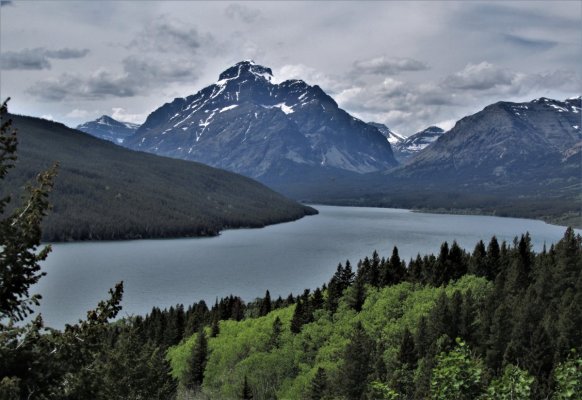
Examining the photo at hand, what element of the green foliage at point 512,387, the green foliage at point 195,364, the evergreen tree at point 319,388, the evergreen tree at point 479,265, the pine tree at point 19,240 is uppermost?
the pine tree at point 19,240

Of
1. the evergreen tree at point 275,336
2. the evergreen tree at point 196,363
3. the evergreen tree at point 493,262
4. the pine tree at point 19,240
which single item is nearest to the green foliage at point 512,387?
the pine tree at point 19,240

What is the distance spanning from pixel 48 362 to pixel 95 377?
1.25 metres

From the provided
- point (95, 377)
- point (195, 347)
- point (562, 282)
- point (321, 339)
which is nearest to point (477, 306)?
point (562, 282)

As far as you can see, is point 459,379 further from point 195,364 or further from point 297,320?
point 297,320

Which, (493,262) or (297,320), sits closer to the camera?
(297,320)

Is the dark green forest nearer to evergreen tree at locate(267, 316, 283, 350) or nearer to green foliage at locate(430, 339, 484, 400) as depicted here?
green foliage at locate(430, 339, 484, 400)

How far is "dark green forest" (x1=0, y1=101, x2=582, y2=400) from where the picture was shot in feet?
48.2

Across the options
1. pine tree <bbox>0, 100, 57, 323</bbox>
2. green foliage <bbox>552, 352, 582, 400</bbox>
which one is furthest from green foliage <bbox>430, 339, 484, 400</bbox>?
pine tree <bbox>0, 100, 57, 323</bbox>

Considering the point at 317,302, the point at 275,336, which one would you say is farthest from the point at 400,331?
the point at 317,302

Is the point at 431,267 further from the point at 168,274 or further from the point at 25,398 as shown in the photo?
the point at 25,398

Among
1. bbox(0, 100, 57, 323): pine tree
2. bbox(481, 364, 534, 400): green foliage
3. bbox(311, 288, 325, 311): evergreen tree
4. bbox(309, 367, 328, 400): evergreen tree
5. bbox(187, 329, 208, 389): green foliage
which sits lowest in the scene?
bbox(187, 329, 208, 389): green foliage

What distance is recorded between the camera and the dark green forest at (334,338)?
48.2 ft

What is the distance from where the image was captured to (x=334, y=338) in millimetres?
83562

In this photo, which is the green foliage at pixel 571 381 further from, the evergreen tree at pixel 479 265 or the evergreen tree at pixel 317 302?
the evergreen tree at pixel 479 265
